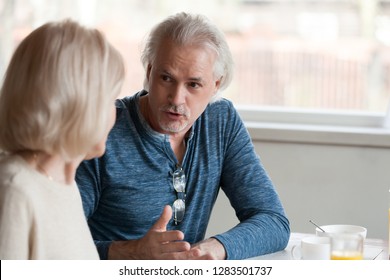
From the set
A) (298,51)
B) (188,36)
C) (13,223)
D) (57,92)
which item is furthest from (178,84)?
(298,51)

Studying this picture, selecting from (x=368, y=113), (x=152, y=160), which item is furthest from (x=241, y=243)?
(x=368, y=113)

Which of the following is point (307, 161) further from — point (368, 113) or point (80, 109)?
point (80, 109)

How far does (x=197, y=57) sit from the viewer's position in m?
2.11

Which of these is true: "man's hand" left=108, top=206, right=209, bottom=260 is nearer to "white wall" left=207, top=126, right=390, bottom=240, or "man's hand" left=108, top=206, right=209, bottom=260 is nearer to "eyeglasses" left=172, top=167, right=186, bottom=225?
"eyeglasses" left=172, top=167, right=186, bottom=225

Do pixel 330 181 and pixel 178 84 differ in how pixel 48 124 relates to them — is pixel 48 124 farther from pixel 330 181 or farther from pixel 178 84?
pixel 330 181

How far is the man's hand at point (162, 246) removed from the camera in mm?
1835

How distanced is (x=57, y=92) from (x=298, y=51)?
2.31 m

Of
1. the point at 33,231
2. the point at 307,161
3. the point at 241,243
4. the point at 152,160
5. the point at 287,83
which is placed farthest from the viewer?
the point at 287,83

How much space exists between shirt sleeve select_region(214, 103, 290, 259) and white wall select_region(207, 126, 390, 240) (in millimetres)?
1053

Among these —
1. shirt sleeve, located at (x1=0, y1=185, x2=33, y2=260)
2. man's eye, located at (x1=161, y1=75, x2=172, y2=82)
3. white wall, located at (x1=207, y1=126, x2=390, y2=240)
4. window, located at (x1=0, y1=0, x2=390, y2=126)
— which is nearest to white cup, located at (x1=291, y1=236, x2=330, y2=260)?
man's eye, located at (x1=161, y1=75, x2=172, y2=82)

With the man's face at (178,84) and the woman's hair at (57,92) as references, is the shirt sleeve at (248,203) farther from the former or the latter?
the woman's hair at (57,92)

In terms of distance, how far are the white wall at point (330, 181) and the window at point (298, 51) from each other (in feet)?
0.75

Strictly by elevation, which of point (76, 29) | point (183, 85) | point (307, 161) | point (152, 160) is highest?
point (76, 29)

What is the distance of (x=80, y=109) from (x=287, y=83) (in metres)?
2.27
